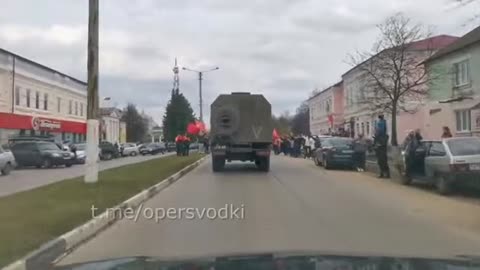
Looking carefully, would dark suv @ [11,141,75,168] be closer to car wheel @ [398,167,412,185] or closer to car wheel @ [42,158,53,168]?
car wheel @ [42,158,53,168]

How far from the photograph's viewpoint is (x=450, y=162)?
637 inches

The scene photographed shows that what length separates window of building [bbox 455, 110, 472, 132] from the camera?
35.7 metres

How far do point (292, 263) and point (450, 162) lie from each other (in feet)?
40.8

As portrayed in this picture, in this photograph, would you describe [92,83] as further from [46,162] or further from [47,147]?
[47,147]

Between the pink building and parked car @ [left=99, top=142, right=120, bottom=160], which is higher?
the pink building

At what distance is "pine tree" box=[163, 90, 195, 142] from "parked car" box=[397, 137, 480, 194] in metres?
75.2

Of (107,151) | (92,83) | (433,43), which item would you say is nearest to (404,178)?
(92,83)

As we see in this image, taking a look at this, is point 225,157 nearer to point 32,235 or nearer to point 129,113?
point 32,235

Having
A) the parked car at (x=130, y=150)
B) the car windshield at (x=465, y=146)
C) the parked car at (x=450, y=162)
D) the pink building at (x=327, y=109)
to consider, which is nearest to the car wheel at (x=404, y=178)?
the parked car at (x=450, y=162)

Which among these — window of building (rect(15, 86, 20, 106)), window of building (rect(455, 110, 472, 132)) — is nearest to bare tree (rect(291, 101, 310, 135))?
window of building (rect(15, 86, 20, 106))

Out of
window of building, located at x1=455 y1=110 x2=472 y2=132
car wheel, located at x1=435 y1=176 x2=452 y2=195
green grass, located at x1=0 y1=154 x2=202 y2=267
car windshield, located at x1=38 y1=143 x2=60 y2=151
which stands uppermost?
window of building, located at x1=455 y1=110 x2=472 y2=132

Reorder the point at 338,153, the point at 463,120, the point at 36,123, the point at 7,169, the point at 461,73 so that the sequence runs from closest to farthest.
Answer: the point at 338,153 < the point at 7,169 < the point at 463,120 < the point at 461,73 < the point at 36,123

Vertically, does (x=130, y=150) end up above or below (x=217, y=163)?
above

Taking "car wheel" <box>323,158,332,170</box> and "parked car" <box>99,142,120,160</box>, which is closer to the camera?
"car wheel" <box>323,158,332,170</box>
